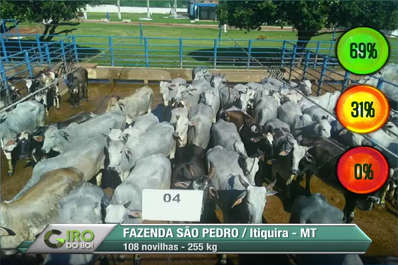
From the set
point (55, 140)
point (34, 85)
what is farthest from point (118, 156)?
point (34, 85)

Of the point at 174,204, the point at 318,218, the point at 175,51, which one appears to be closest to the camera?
the point at 174,204

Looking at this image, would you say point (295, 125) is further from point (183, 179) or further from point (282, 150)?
point (183, 179)

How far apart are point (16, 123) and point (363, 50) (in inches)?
330

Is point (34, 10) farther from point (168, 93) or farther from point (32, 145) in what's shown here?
point (32, 145)

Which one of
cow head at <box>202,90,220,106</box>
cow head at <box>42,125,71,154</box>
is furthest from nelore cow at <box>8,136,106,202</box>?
cow head at <box>202,90,220,106</box>

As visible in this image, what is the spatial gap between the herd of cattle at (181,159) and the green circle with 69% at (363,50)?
224 centimetres

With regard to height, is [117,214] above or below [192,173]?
above

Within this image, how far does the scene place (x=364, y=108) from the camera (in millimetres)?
3934

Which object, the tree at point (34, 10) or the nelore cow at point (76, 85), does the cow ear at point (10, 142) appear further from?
the tree at point (34, 10)

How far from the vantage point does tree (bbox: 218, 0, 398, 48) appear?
14.3 metres

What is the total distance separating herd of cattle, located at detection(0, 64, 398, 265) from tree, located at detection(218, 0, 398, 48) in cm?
657

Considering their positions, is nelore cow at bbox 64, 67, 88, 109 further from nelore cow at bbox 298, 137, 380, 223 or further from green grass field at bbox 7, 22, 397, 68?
nelore cow at bbox 298, 137, 380, 223

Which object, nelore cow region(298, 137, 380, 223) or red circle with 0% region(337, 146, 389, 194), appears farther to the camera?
nelore cow region(298, 137, 380, 223)

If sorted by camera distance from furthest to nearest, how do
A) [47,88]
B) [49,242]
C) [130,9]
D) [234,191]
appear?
[130,9] → [47,88] → [234,191] → [49,242]
